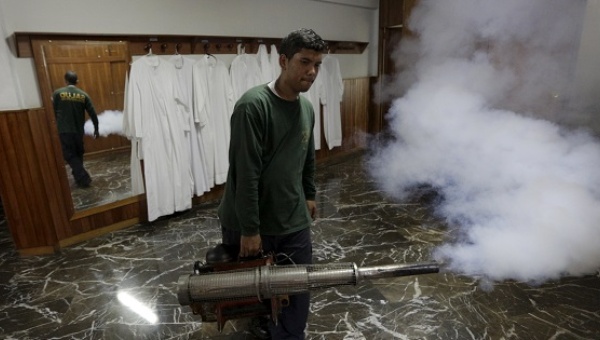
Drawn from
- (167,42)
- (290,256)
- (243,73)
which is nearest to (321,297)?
(290,256)

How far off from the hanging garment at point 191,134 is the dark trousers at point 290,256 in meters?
2.51

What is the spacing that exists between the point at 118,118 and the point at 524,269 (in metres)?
4.03

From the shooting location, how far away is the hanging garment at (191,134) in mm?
3852

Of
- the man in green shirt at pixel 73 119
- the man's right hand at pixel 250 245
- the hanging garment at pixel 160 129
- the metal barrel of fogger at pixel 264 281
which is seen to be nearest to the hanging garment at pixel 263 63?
the hanging garment at pixel 160 129

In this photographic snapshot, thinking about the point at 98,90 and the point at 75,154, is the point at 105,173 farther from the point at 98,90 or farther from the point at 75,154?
the point at 98,90

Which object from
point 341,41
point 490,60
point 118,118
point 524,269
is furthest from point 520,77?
point 118,118

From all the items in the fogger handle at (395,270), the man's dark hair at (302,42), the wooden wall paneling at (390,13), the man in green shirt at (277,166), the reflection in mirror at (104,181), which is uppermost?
the wooden wall paneling at (390,13)

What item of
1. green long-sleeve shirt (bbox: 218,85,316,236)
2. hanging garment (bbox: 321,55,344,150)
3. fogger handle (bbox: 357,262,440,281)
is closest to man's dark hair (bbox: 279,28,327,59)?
green long-sleeve shirt (bbox: 218,85,316,236)

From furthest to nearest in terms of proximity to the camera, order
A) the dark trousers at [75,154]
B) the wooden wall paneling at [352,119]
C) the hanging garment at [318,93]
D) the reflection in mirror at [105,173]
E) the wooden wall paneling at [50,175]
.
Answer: the wooden wall paneling at [352,119], the hanging garment at [318,93], the reflection in mirror at [105,173], the dark trousers at [75,154], the wooden wall paneling at [50,175]

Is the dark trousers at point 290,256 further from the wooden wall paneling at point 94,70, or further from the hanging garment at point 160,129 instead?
the wooden wall paneling at point 94,70

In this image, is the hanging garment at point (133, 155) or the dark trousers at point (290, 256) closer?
the dark trousers at point (290, 256)

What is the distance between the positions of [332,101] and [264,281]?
193 inches

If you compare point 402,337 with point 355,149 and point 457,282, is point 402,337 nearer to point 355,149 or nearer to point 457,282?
point 457,282

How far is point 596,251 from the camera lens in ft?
9.37
